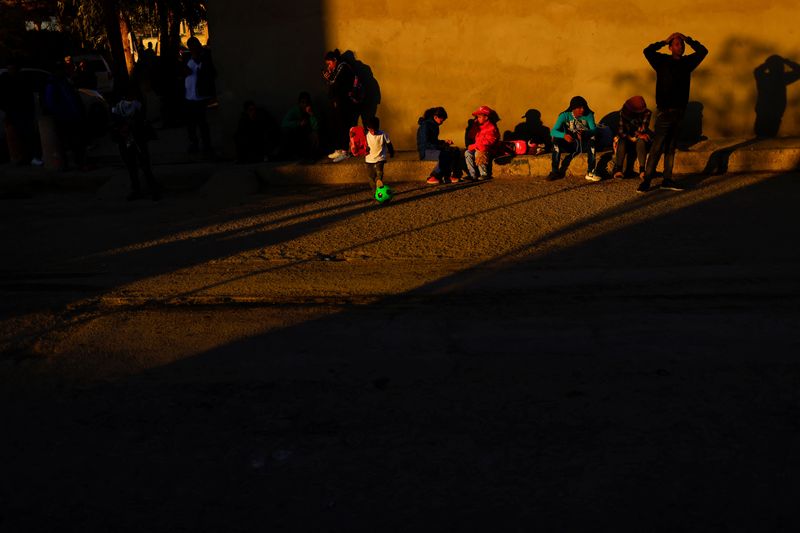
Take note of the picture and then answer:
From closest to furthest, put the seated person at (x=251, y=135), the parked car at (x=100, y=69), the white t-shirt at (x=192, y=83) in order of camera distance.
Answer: the seated person at (x=251, y=135), the white t-shirt at (x=192, y=83), the parked car at (x=100, y=69)

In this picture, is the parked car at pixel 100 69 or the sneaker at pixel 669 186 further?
the parked car at pixel 100 69

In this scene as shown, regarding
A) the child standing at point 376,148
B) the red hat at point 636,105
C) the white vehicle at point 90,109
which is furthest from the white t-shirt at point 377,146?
the white vehicle at point 90,109

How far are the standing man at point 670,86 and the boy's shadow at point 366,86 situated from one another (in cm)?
420

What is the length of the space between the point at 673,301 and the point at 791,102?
22.5 ft

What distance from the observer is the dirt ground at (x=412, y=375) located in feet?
12.8

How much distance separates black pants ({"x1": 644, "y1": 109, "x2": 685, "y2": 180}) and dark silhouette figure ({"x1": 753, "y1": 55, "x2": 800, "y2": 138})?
2688mm

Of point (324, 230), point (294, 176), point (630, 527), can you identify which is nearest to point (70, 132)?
point (294, 176)

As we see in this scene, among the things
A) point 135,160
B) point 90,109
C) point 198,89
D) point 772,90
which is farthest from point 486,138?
point 90,109

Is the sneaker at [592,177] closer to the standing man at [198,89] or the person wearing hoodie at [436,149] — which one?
the person wearing hoodie at [436,149]

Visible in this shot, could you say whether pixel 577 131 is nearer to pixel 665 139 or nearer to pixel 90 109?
pixel 665 139

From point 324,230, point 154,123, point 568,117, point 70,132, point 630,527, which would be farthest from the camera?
point 154,123

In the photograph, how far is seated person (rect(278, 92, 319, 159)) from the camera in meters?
12.2

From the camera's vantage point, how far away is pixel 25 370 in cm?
556

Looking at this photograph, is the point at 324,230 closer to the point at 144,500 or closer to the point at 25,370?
the point at 25,370
